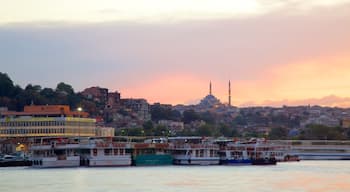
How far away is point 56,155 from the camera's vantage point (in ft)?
283

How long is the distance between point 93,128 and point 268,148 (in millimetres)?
48265

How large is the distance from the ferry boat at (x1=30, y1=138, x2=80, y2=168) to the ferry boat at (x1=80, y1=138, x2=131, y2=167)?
91 centimetres

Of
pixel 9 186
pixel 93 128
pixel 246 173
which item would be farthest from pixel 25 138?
pixel 9 186

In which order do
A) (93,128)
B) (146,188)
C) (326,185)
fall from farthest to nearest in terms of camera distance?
(93,128), (326,185), (146,188)

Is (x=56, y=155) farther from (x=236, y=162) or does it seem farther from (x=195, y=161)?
(x=236, y=162)

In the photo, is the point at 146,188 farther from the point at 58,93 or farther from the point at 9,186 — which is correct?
the point at 58,93

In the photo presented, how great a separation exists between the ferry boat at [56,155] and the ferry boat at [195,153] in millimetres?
11644

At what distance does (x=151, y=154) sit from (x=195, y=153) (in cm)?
462

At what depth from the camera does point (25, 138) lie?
421 ft

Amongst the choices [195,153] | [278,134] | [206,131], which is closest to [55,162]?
[195,153]

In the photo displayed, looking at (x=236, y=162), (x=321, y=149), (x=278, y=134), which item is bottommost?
(x=236, y=162)

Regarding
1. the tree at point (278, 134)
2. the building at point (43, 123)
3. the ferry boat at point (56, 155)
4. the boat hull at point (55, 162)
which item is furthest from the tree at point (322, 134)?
the boat hull at point (55, 162)

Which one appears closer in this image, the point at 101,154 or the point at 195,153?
the point at 101,154

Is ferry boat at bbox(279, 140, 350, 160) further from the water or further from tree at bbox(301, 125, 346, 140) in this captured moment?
the water
